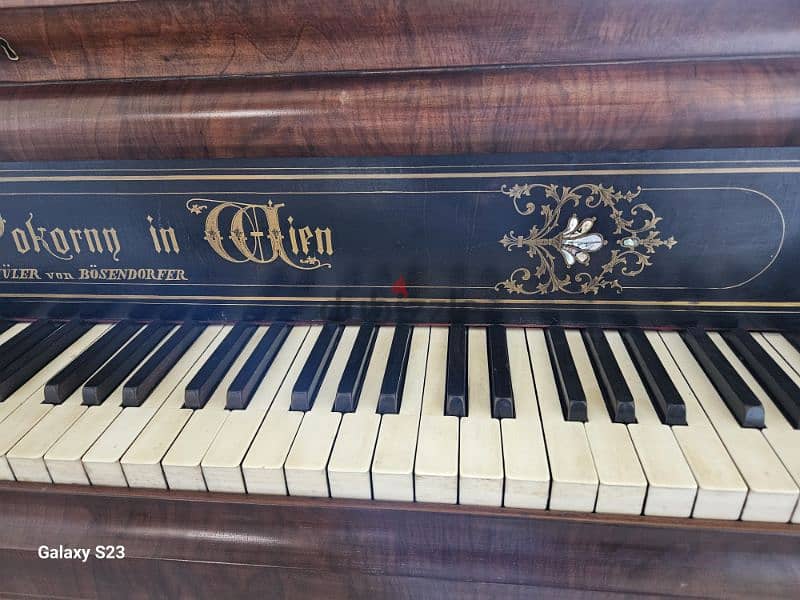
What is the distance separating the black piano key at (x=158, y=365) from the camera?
0.93m

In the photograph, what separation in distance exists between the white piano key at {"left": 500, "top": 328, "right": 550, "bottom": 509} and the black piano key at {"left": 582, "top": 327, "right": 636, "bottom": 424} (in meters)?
0.12

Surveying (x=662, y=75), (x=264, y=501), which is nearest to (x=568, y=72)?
(x=662, y=75)

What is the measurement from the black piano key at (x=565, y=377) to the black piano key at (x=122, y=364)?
0.77 metres

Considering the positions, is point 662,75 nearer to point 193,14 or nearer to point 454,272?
point 454,272

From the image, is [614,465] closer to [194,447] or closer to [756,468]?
[756,468]

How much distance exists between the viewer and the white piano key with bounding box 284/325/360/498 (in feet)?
2.59

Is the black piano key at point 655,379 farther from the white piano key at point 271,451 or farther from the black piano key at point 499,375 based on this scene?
the white piano key at point 271,451

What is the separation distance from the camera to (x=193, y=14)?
0.86 m

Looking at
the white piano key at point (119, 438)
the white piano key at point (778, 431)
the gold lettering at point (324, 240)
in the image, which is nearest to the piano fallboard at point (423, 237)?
the gold lettering at point (324, 240)

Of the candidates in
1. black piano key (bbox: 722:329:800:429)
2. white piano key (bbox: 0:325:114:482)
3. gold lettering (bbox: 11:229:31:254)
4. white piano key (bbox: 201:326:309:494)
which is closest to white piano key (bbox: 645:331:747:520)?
black piano key (bbox: 722:329:800:429)

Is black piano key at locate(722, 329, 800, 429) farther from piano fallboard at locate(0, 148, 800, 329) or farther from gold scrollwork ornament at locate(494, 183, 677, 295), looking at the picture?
gold scrollwork ornament at locate(494, 183, 677, 295)

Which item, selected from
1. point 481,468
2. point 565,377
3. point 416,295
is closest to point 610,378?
point 565,377

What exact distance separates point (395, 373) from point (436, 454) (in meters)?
0.18

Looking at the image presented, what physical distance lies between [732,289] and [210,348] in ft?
3.26
